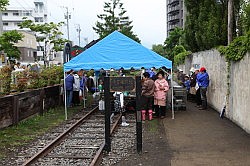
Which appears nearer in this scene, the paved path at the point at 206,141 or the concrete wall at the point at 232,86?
the paved path at the point at 206,141

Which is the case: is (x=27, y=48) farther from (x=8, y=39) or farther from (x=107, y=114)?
(x=107, y=114)

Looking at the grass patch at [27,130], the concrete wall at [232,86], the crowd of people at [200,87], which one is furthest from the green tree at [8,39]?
the concrete wall at [232,86]

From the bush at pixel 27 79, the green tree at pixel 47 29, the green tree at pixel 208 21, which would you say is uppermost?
the green tree at pixel 47 29

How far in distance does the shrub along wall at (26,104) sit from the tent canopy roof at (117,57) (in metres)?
1.73

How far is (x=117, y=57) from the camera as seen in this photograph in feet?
40.2

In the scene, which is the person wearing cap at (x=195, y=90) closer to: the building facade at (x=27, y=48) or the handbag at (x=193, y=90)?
the handbag at (x=193, y=90)

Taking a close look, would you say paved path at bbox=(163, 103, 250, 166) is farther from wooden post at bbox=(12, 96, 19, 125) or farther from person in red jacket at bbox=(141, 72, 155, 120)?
wooden post at bbox=(12, 96, 19, 125)

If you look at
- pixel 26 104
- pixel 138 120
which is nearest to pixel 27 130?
pixel 26 104

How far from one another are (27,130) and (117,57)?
4272mm

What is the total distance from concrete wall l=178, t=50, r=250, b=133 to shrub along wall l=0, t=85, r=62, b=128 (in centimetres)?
697

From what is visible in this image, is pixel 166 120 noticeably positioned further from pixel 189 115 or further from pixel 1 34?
pixel 1 34

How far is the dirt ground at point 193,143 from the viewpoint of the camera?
657 centimetres

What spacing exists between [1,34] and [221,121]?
22.5 metres

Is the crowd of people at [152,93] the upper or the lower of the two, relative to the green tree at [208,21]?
lower
